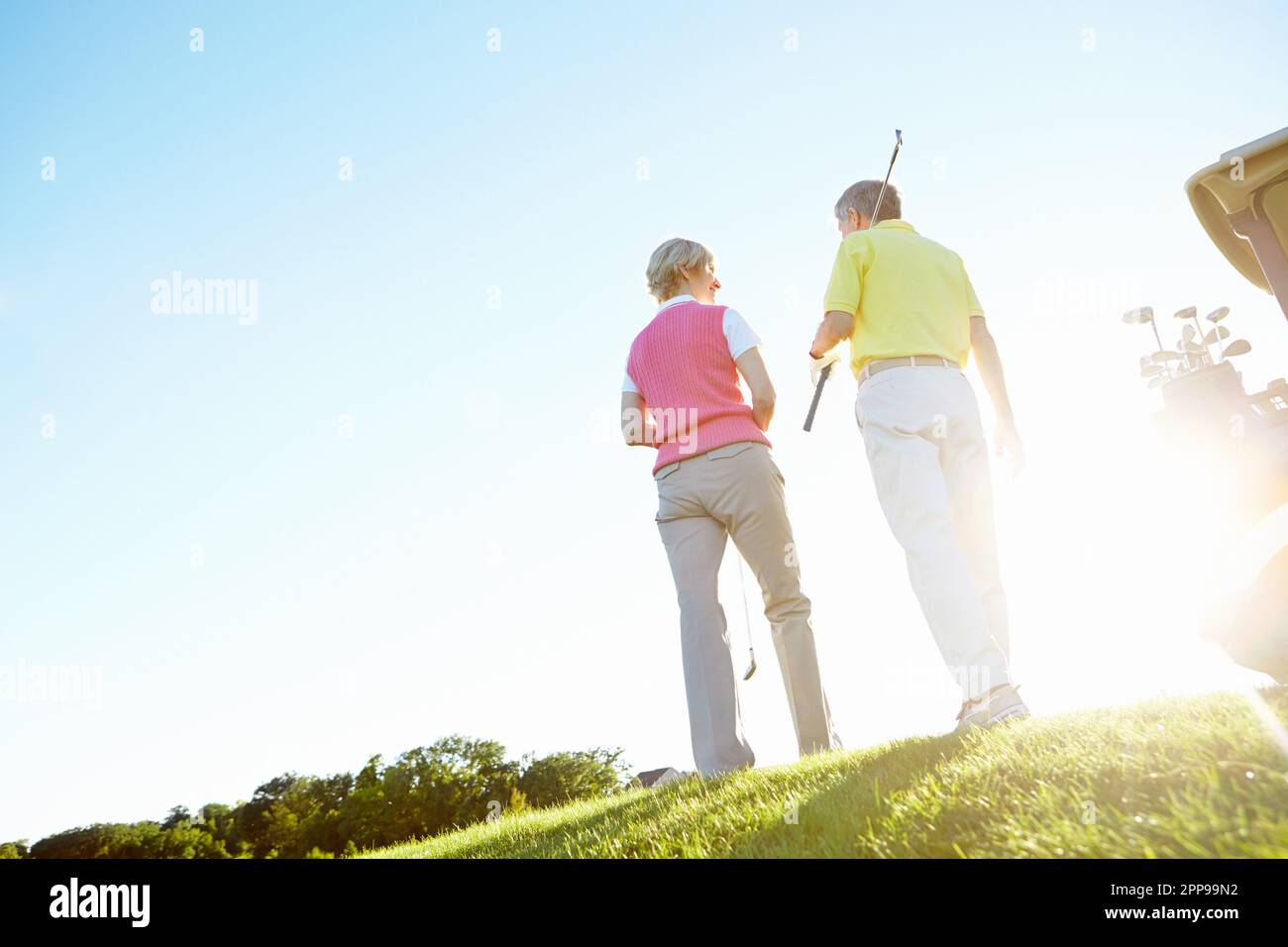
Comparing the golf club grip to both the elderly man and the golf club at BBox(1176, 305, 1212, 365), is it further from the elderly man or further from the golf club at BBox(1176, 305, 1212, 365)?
Result: the golf club at BBox(1176, 305, 1212, 365)

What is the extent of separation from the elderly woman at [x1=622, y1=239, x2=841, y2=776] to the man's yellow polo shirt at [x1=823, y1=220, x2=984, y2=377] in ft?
1.89

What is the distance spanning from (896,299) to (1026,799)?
2735 millimetres

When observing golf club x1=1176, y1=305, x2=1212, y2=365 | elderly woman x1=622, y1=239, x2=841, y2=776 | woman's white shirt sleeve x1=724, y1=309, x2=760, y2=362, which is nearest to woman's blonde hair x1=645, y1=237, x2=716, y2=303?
elderly woman x1=622, y1=239, x2=841, y2=776

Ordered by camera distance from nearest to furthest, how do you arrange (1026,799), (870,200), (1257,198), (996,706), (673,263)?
(1026,799)
(1257,198)
(996,706)
(870,200)
(673,263)

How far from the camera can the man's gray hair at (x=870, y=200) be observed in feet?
15.3

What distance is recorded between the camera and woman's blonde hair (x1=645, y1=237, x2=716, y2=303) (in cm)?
486

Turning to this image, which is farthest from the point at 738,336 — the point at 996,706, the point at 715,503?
the point at 996,706

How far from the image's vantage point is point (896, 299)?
13.7ft

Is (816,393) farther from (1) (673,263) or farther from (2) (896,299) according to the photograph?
(1) (673,263)

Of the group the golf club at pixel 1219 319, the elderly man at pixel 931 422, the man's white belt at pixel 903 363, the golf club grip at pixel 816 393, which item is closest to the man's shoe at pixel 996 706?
the elderly man at pixel 931 422

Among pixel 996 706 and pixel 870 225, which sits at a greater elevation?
pixel 870 225

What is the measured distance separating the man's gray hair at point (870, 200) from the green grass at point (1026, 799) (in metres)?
2.83
